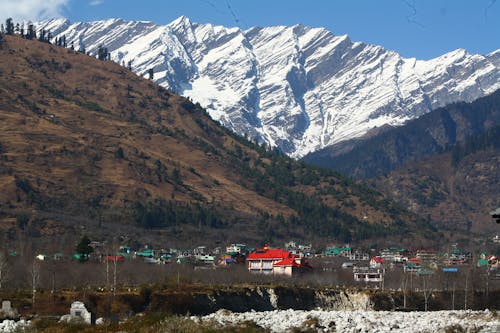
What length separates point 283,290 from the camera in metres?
187

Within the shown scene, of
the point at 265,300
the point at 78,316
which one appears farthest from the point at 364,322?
the point at 265,300

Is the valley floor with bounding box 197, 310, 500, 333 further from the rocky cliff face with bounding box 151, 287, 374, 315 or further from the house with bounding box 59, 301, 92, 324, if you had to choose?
the rocky cliff face with bounding box 151, 287, 374, 315

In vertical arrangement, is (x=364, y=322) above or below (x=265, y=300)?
above

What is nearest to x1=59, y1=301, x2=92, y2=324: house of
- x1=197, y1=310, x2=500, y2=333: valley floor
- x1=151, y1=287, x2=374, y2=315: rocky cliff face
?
x1=197, y1=310, x2=500, y2=333: valley floor

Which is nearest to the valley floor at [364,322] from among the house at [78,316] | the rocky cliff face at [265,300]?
the house at [78,316]

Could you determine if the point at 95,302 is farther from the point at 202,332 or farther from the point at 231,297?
the point at 202,332

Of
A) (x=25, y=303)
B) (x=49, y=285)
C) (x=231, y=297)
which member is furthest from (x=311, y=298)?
(x=25, y=303)

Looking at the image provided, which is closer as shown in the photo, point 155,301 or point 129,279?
point 155,301

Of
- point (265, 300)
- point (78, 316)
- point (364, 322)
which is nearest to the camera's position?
point (364, 322)

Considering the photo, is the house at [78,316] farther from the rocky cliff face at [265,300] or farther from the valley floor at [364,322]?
the rocky cliff face at [265,300]

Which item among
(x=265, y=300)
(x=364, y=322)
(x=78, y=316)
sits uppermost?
(x=78, y=316)

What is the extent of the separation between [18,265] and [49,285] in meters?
18.2

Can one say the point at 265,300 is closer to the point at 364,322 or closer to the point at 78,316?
the point at 78,316

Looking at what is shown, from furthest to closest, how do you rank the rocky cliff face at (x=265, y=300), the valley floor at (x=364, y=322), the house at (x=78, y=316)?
the rocky cliff face at (x=265, y=300), the house at (x=78, y=316), the valley floor at (x=364, y=322)
